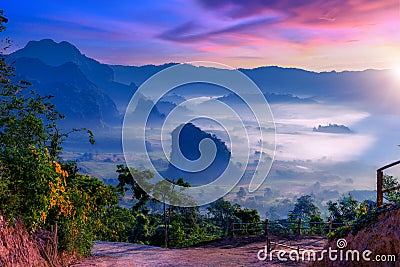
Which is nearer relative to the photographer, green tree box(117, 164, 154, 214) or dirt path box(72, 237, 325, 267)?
dirt path box(72, 237, 325, 267)

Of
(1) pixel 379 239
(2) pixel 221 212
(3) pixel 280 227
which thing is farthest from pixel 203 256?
(2) pixel 221 212

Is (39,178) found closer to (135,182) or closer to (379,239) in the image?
(379,239)

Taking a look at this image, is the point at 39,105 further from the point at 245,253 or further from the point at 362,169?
the point at 362,169

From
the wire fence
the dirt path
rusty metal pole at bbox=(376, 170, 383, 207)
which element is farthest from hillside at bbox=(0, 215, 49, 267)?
the wire fence

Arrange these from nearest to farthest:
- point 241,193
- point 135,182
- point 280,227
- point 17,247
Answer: point 17,247 → point 280,227 → point 135,182 → point 241,193

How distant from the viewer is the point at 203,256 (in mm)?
18422

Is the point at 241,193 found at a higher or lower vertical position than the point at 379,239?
lower

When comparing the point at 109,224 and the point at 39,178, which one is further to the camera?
the point at 109,224

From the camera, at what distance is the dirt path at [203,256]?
15.9 metres

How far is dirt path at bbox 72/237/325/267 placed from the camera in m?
15.9

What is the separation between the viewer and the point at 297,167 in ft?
530

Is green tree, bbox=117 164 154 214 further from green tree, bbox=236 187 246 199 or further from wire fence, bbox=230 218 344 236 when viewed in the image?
green tree, bbox=236 187 246 199

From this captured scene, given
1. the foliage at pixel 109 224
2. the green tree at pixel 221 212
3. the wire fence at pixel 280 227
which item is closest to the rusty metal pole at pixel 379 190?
the wire fence at pixel 280 227

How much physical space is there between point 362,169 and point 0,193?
154 m
